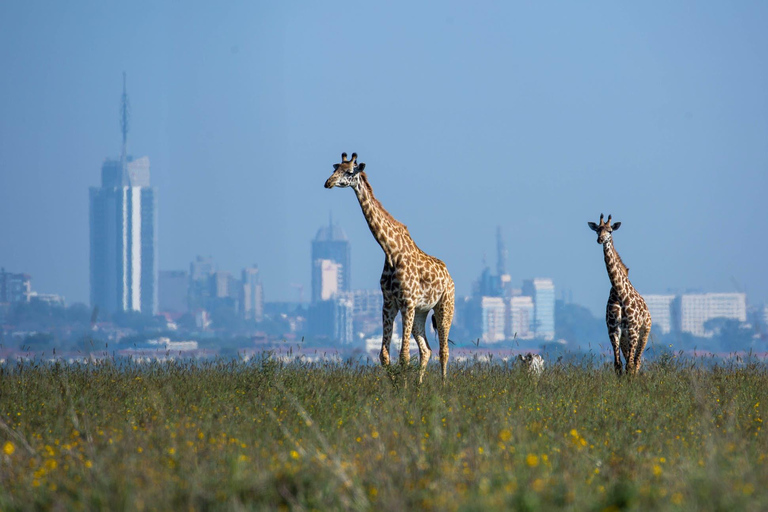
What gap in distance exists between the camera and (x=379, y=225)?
13.7 metres

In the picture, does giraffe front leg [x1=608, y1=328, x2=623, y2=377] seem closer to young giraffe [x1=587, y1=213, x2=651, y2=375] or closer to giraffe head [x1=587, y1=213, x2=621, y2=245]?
young giraffe [x1=587, y1=213, x2=651, y2=375]

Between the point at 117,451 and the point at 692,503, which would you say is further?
the point at 117,451

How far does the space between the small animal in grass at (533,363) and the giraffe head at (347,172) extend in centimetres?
409

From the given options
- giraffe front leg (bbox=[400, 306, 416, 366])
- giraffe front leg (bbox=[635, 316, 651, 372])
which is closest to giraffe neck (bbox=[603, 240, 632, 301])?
giraffe front leg (bbox=[635, 316, 651, 372])

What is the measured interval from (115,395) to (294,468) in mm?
5579

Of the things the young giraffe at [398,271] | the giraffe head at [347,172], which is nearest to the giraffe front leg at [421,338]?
the young giraffe at [398,271]

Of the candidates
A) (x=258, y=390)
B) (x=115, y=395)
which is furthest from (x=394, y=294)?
(x=115, y=395)

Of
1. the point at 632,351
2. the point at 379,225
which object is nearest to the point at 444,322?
the point at 379,225

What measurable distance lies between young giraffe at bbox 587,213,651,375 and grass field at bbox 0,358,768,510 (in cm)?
52

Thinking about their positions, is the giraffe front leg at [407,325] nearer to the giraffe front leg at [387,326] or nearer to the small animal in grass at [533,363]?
the giraffe front leg at [387,326]

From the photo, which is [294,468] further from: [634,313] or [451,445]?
[634,313]

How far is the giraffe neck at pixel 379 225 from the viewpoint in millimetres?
13680

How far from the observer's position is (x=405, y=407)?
37.2ft

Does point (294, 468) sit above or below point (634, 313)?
below
